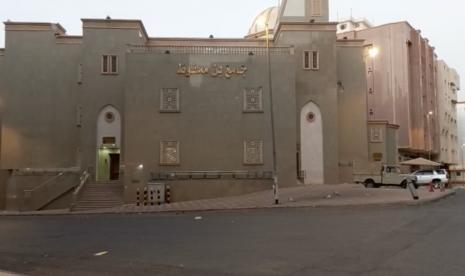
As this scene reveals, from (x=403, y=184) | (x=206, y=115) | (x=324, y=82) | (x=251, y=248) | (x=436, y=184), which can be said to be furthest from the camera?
(x=436, y=184)

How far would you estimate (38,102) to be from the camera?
39469 millimetres

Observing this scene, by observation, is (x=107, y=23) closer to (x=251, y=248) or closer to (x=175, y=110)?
(x=175, y=110)

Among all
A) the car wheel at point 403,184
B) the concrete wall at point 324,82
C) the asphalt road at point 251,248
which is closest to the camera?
the asphalt road at point 251,248

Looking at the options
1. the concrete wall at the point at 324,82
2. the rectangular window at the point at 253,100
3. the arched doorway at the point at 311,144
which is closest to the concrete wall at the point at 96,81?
the rectangular window at the point at 253,100

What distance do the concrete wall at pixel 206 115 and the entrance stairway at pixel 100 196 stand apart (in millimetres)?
2471

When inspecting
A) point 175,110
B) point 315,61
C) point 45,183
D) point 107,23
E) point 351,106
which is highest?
point 107,23

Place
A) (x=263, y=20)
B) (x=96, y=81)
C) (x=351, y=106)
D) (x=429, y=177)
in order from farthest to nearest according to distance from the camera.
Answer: (x=263, y=20)
(x=429, y=177)
(x=351, y=106)
(x=96, y=81)

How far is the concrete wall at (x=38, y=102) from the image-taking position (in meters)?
39.2

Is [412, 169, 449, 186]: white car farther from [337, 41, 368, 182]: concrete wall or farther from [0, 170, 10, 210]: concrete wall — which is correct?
[0, 170, 10, 210]: concrete wall

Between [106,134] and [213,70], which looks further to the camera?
[106,134]

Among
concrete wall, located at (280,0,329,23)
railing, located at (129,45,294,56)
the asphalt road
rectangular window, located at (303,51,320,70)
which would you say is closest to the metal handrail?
railing, located at (129,45,294,56)

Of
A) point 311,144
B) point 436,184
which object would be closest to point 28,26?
point 311,144

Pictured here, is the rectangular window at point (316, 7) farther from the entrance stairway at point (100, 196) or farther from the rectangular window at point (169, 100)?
the entrance stairway at point (100, 196)

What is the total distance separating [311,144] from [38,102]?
20754mm
